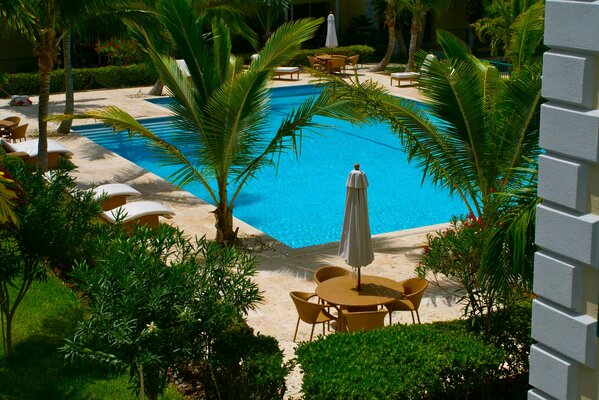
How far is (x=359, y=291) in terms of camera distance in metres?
11.2

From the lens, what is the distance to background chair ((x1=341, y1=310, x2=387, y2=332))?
10.5 metres

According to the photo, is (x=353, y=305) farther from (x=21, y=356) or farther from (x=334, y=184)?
(x=334, y=184)

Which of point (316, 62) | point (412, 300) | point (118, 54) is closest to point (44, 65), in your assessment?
point (412, 300)

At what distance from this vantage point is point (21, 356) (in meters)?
10.9

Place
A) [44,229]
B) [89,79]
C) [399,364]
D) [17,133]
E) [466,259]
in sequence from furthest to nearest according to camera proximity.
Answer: [89,79]
[17,133]
[44,229]
[466,259]
[399,364]

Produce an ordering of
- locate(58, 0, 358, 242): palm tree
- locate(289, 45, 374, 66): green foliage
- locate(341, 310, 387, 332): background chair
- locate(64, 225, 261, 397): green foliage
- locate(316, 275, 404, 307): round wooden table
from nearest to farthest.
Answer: locate(64, 225, 261, 397): green foliage < locate(341, 310, 387, 332): background chair < locate(316, 275, 404, 307): round wooden table < locate(58, 0, 358, 242): palm tree < locate(289, 45, 374, 66): green foliage

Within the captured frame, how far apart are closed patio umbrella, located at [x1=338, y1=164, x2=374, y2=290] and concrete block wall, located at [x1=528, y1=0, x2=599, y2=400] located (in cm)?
600

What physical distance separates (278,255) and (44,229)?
5005 millimetres

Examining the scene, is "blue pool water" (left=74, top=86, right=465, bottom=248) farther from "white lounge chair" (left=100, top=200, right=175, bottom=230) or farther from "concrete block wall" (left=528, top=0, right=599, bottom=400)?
"concrete block wall" (left=528, top=0, right=599, bottom=400)

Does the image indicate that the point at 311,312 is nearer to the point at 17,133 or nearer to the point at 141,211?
the point at 141,211

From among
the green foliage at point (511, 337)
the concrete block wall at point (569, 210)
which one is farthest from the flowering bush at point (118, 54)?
the concrete block wall at point (569, 210)

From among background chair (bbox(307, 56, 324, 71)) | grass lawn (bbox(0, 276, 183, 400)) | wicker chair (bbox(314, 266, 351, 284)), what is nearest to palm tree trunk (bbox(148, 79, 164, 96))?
background chair (bbox(307, 56, 324, 71))

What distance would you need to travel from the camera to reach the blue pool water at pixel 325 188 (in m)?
17.6

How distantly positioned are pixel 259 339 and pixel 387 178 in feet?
40.0
